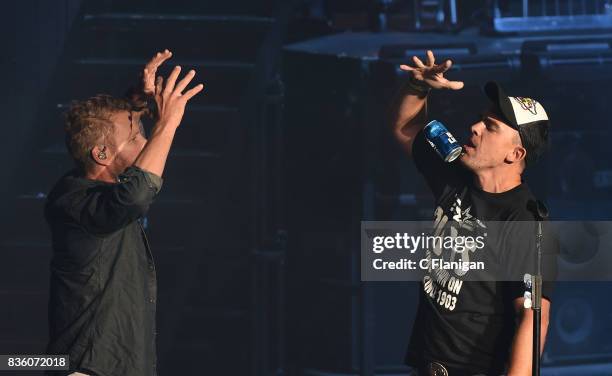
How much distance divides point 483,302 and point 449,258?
22 cm

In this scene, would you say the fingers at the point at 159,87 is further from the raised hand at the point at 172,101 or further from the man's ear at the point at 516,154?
the man's ear at the point at 516,154

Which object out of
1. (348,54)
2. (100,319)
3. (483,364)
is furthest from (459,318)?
(348,54)

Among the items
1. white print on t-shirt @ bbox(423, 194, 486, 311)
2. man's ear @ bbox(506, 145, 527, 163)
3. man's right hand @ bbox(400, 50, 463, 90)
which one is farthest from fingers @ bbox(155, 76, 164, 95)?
man's ear @ bbox(506, 145, 527, 163)

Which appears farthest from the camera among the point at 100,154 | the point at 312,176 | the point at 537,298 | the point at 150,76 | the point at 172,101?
the point at 312,176

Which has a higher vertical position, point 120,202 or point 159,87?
point 159,87

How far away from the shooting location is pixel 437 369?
4.07m

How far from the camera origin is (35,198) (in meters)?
6.83

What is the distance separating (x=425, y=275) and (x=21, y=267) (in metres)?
3.20

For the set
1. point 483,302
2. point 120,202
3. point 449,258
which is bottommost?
point 483,302

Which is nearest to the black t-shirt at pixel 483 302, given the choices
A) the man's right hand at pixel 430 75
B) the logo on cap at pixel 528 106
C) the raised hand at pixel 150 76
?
the logo on cap at pixel 528 106

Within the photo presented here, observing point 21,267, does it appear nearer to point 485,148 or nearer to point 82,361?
point 82,361

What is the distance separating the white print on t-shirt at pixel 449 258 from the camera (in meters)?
4.09

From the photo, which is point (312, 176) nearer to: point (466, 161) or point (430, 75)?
point (430, 75)

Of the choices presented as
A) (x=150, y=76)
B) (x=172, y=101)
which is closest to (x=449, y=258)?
(x=172, y=101)
